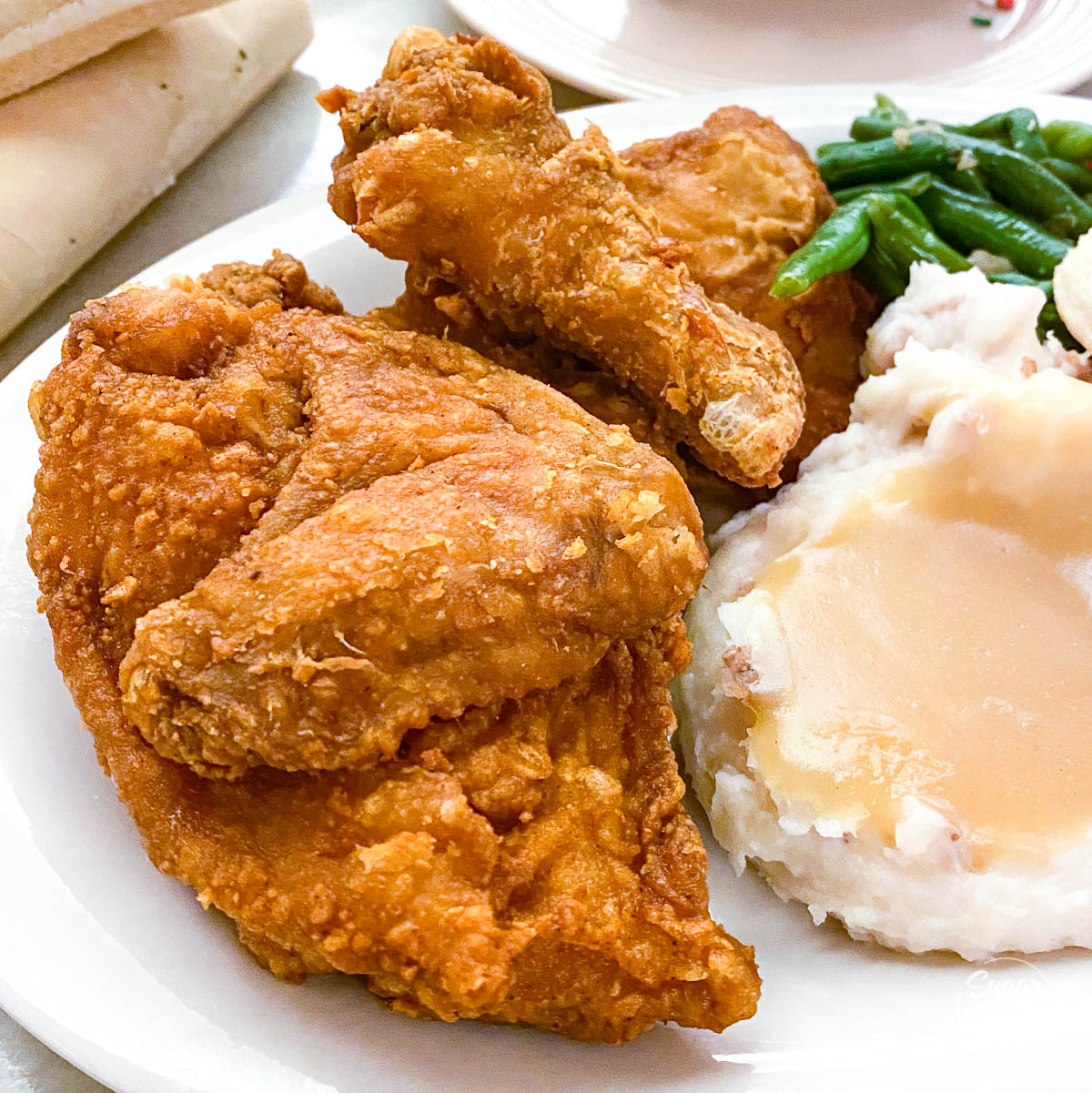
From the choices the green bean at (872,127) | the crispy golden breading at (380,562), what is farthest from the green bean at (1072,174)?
the crispy golden breading at (380,562)

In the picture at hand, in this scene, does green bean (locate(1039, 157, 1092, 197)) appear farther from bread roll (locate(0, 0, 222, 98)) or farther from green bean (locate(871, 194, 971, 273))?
bread roll (locate(0, 0, 222, 98))

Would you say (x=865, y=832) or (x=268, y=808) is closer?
(x=268, y=808)

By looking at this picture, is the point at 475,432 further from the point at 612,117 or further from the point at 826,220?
the point at 612,117

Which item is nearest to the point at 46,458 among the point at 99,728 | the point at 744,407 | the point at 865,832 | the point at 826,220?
the point at 99,728

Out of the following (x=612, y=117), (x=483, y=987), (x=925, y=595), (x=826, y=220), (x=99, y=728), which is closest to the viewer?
(x=483, y=987)

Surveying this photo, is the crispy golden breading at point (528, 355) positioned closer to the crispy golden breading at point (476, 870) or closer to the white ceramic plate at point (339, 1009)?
the crispy golden breading at point (476, 870)

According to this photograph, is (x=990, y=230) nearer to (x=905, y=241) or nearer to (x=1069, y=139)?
(x=905, y=241)
